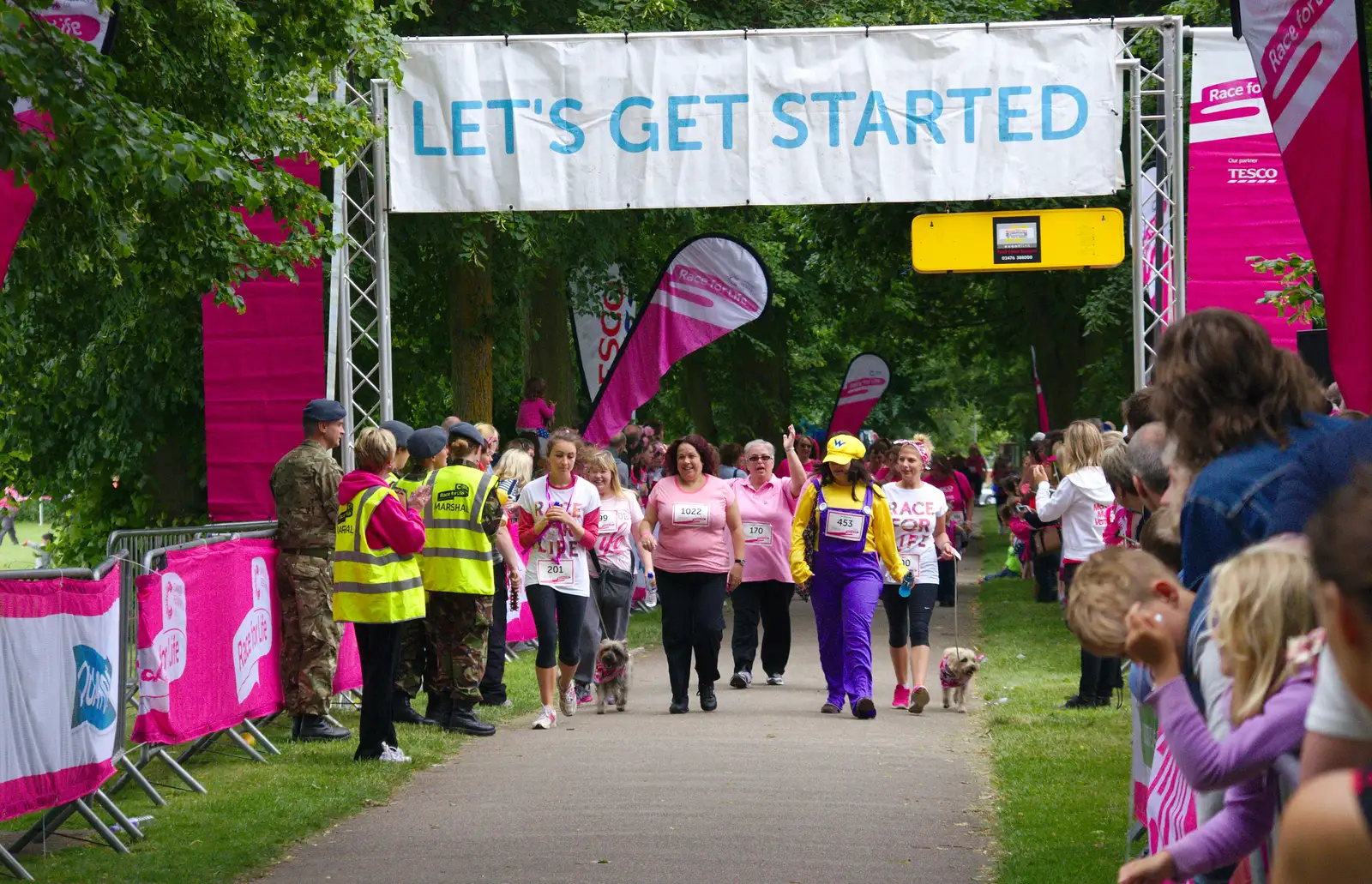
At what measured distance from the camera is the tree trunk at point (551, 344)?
2386 centimetres

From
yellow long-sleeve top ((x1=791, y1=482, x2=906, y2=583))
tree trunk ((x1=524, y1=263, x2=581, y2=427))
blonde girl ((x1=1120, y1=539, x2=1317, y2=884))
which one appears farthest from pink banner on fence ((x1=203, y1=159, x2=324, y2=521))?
blonde girl ((x1=1120, y1=539, x2=1317, y2=884))

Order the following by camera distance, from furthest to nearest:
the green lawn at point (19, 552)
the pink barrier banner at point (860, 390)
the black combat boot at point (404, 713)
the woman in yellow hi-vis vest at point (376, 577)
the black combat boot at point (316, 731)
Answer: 1. the green lawn at point (19, 552)
2. the pink barrier banner at point (860, 390)
3. the black combat boot at point (404, 713)
4. the black combat boot at point (316, 731)
5. the woman in yellow hi-vis vest at point (376, 577)

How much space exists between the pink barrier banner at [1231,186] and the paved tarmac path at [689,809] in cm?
398

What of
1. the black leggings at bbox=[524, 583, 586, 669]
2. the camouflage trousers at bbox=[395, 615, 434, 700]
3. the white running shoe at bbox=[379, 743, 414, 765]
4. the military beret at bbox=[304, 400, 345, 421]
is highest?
the military beret at bbox=[304, 400, 345, 421]

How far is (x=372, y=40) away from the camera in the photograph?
12375 mm

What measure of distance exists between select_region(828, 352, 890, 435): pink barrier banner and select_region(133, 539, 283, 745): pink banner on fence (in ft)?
69.2

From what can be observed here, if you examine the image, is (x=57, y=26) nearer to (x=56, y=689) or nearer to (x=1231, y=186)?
(x=56, y=689)

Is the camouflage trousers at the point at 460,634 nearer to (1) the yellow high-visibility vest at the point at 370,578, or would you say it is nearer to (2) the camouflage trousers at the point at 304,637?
(2) the camouflage trousers at the point at 304,637

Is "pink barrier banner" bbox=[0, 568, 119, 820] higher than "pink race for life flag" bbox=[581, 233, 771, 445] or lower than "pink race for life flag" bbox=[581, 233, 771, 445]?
lower

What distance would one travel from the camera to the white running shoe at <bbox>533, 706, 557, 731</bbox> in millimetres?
11844

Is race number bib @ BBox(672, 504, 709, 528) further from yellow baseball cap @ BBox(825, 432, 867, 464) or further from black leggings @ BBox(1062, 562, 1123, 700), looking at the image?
black leggings @ BBox(1062, 562, 1123, 700)

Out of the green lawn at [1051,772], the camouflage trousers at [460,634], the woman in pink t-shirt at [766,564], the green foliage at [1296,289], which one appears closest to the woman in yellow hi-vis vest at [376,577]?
the camouflage trousers at [460,634]

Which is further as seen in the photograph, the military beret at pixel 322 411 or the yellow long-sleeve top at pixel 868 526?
the yellow long-sleeve top at pixel 868 526

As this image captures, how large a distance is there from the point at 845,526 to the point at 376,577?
146 inches
